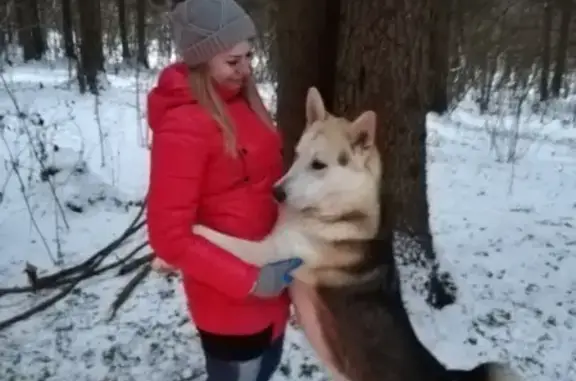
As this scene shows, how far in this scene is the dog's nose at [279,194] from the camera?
2.24m

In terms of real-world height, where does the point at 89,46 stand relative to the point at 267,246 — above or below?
below

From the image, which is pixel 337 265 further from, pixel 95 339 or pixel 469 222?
pixel 469 222

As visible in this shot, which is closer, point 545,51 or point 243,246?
point 243,246

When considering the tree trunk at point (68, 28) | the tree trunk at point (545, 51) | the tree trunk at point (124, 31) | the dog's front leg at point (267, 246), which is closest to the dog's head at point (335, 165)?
the dog's front leg at point (267, 246)

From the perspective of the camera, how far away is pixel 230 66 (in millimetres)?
2047

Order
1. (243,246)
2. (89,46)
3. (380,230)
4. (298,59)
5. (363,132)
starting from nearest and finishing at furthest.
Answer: (243,246) → (363,132) → (380,230) → (298,59) → (89,46)

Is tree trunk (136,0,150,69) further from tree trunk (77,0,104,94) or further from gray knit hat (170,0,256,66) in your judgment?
gray knit hat (170,0,256,66)

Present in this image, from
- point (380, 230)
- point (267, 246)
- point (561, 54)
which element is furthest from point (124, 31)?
point (267, 246)

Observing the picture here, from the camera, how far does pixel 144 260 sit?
4.40 metres

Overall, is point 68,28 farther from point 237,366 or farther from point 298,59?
point 237,366

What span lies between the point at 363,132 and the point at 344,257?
424mm

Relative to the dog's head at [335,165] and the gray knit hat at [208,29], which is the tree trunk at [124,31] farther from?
the gray knit hat at [208,29]

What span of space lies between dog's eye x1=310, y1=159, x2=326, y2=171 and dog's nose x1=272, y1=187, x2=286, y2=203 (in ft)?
0.59

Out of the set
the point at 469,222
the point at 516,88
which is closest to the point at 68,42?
the point at 516,88
